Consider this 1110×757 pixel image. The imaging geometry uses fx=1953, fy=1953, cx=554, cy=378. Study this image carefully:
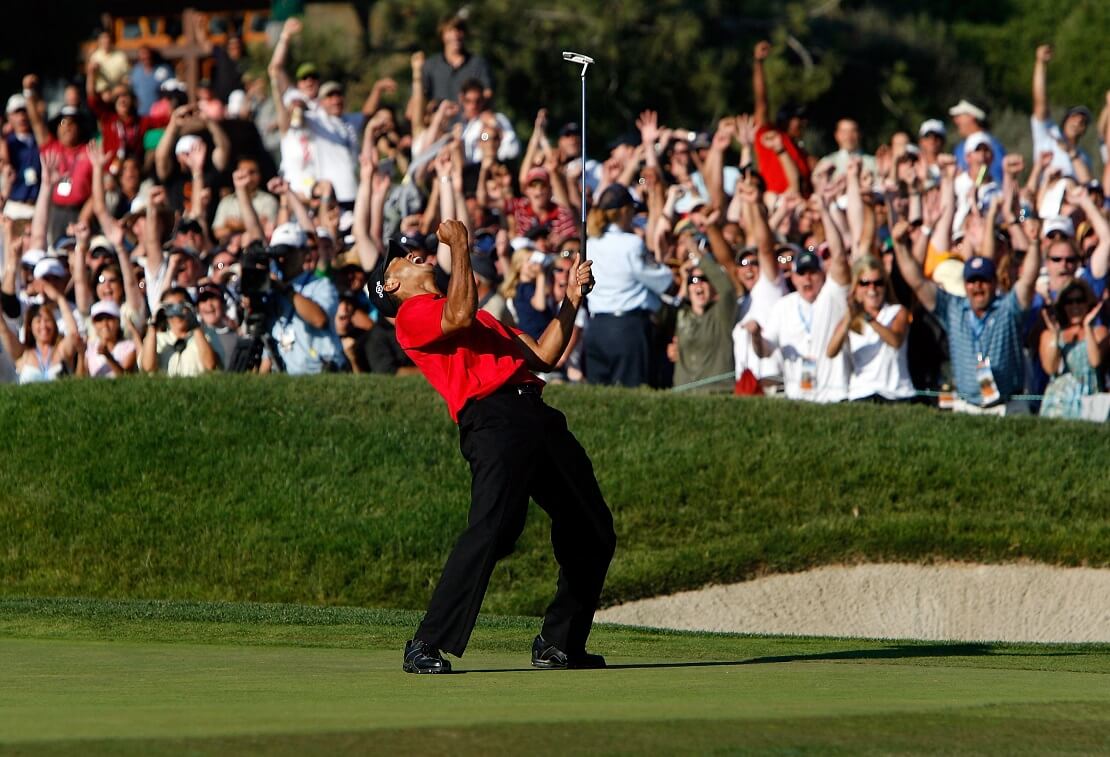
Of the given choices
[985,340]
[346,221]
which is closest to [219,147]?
[346,221]

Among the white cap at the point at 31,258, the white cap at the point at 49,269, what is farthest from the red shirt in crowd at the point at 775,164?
the white cap at the point at 31,258

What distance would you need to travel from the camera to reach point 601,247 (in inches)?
580

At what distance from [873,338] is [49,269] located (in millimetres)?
6809

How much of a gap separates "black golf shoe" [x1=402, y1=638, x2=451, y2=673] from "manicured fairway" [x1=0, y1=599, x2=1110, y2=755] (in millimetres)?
84

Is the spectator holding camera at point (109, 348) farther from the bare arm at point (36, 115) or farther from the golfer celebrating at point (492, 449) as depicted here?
the golfer celebrating at point (492, 449)

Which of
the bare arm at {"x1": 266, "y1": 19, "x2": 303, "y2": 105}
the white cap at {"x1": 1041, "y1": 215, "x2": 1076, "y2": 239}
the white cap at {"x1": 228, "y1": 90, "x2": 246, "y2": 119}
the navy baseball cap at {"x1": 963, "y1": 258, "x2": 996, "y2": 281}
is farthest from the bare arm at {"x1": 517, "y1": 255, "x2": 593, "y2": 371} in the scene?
the white cap at {"x1": 228, "y1": 90, "x2": 246, "y2": 119}

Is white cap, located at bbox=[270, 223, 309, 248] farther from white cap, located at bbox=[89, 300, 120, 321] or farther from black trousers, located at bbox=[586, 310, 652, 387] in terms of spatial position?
black trousers, located at bbox=[586, 310, 652, 387]

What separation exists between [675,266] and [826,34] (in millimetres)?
18973

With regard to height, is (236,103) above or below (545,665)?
above

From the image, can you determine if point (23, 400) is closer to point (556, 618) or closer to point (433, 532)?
point (433, 532)

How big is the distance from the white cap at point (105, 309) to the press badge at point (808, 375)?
5487mm

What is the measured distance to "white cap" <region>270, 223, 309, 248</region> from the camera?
15.2 m

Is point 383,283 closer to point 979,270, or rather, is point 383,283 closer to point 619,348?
point 979,270

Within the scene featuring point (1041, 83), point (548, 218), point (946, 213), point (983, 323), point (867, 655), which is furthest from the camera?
point (1041, 83)
